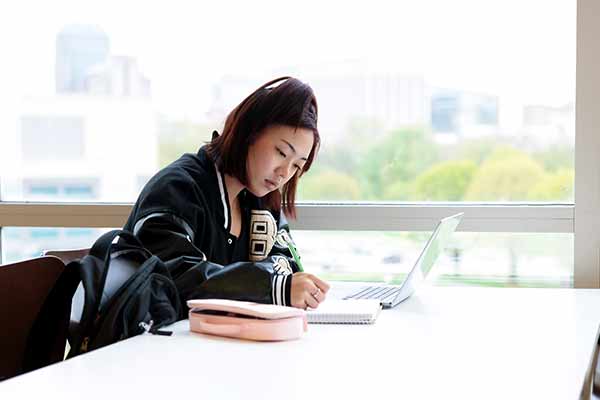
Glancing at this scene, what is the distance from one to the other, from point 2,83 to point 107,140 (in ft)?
1.38

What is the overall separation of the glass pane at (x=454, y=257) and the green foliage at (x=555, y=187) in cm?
11

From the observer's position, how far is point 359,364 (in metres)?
1.37

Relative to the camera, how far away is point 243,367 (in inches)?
52.4

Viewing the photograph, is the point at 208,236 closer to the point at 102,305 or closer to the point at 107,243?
the point at 107,243

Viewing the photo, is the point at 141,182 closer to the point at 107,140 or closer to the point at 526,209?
the point at 107,140

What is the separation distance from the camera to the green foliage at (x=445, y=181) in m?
2.69

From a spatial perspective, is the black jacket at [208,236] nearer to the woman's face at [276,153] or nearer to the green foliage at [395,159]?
the woman's face at [276,153]

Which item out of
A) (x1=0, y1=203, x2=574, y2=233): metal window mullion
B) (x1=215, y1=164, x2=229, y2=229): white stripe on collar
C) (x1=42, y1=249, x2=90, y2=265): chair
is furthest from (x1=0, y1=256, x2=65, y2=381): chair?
(x1=0, y1=203, x2=574, y2=233): metal window mullion

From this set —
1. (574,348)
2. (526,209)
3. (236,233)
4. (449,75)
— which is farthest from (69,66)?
(574,348)

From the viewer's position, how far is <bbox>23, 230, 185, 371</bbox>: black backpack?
61.2 inches

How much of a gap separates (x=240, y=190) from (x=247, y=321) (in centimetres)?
86

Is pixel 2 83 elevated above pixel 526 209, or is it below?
above

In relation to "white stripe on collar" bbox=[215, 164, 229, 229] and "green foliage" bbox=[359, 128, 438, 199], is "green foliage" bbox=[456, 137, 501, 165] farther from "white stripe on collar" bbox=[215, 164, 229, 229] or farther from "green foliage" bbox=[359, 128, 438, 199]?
"white stripe on collar" bbox=[215, 164, 229, 229]

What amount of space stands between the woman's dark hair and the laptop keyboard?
0.42 metres
